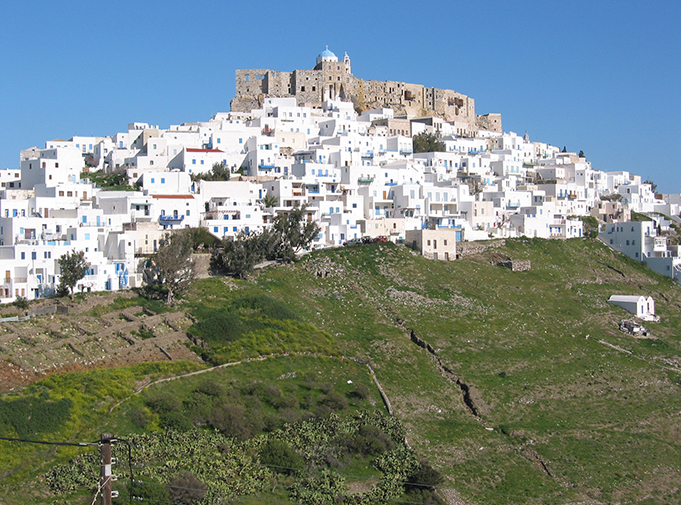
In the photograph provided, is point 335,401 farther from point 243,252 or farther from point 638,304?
point 638,304

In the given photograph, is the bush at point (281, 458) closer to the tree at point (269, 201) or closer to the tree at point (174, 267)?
the tree at point (174, 267)

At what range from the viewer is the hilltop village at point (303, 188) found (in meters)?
45.8

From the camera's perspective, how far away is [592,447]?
31703 millimetres

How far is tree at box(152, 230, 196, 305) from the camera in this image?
4088cm

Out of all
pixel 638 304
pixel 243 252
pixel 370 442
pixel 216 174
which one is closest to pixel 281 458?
pixel 370 442

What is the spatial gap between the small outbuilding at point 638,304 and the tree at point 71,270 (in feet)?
117

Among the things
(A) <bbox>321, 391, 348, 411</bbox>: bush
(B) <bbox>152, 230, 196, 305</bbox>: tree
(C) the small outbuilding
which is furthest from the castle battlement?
(A) <bbox>321, 391, 348, 411</bbox>: bush

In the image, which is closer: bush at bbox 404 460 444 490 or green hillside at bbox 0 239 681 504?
green hillside at bbox 0 239 681 504

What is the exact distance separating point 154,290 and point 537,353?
21.0 metres

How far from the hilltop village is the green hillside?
7.09m

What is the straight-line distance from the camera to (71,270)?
128 ft

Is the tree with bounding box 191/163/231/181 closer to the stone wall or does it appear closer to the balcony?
the balcony

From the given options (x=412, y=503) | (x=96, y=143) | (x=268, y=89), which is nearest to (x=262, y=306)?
(x=412, y=503)

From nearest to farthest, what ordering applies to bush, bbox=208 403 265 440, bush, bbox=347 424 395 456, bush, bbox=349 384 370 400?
bush, bbox=208 403 265 440 < bush, bbox=347 424 395 456 < bush, bbox=349 384 370 400
